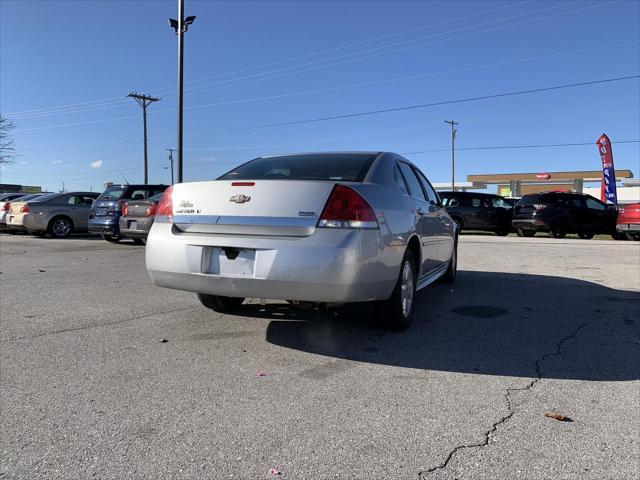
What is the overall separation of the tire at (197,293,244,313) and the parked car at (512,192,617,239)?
1533 cm

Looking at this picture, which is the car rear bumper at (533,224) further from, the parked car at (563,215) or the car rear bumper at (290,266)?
the car rear bumper at (290,266)

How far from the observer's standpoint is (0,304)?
5.62 meters

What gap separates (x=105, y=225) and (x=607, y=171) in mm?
24077

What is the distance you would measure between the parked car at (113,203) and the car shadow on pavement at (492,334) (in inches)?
353

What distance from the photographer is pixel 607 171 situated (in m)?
26.2

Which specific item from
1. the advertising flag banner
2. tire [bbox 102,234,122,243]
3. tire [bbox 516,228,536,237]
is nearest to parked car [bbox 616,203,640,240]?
tire [bbox 516,228,536,237]

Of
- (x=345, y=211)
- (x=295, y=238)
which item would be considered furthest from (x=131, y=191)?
(x=345, y=211)

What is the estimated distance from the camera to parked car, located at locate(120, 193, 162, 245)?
37.7ft

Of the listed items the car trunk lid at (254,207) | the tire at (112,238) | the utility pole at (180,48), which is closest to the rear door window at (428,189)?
the car trunk lid at (254,207)

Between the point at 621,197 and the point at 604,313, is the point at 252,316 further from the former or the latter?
the point at 621,197

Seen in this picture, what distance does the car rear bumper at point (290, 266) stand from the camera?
366cm

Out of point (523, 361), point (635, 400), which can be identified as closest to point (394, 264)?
point (523, 361)

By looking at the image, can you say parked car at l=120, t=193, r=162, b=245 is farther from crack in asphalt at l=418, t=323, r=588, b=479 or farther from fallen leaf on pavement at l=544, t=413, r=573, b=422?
fallen leaf on pavement at l=544, t=413, r=573, b=422

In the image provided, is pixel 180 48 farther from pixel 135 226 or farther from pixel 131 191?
pixel 135 226
